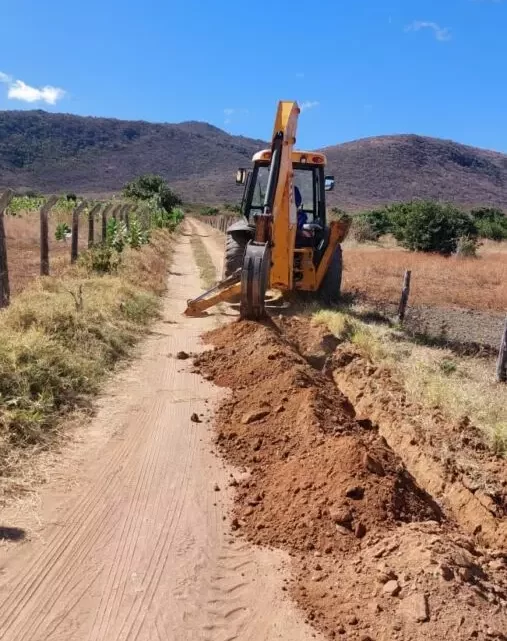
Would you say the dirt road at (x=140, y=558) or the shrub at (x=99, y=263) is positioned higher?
the shrub at (x=99, y=263)

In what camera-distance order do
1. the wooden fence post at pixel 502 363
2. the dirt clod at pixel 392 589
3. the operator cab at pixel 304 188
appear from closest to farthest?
the dirt clod at pixel 392 589
the wooden fence post at pixel 502 363
the operator cab at pixel 304 188

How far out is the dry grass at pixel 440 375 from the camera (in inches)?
259

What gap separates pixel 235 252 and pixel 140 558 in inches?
343

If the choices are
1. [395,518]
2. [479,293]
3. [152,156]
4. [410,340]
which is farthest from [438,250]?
[152,156]

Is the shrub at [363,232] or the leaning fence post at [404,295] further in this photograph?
the shrub at [363,232]

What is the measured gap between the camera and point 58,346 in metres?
7.34

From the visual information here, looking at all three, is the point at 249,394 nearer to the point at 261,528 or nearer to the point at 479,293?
the point at 261,528

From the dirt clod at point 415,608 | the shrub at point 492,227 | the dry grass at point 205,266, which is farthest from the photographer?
the shrub at point 492,227

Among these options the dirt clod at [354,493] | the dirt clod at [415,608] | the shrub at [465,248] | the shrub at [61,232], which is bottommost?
the dirt clod at [415,608]

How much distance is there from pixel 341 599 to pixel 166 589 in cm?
100

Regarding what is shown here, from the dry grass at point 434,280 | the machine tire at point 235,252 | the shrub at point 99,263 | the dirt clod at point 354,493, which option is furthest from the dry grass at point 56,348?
the dry grass at point 434,280

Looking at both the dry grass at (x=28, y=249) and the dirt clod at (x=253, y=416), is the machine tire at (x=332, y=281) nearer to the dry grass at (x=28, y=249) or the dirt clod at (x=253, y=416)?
the dry grass at (x=28, y=249)

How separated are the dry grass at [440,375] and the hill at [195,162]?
85262mm

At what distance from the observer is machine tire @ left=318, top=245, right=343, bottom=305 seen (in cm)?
1276
